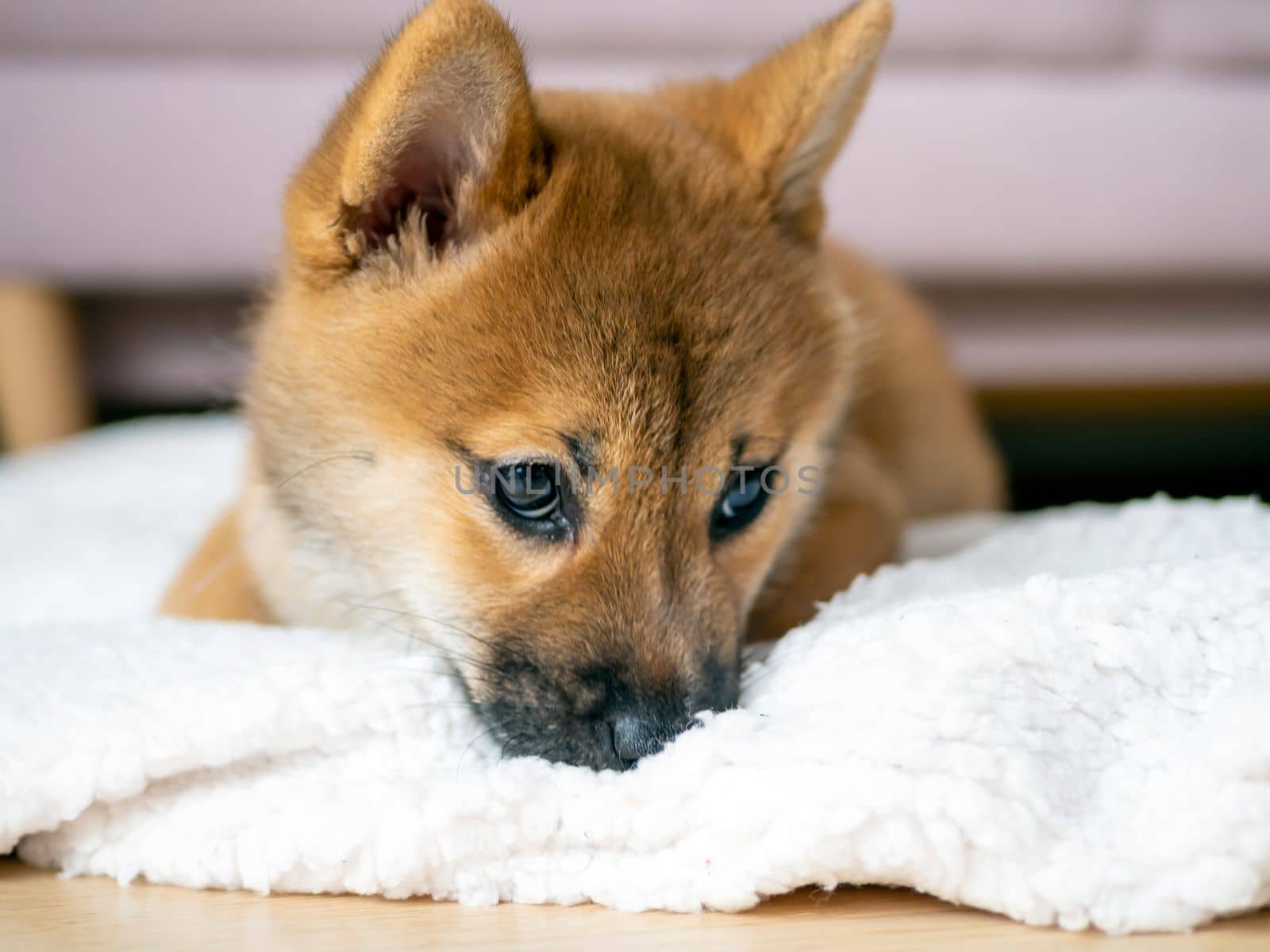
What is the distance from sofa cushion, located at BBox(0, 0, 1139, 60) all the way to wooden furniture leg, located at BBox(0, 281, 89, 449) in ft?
1.76

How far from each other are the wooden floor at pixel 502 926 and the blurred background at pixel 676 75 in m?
1.72

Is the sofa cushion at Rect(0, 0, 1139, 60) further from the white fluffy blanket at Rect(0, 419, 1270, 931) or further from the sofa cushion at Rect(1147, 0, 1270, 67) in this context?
the white fluffy blanket at Rect(0, 419, 1270, 931)

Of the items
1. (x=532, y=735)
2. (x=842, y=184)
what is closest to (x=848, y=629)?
(x=532, y=735)

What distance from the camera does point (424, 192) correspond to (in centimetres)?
122

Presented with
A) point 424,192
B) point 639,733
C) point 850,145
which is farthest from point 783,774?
point 850,145

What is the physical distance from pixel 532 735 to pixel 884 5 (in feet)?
2.75

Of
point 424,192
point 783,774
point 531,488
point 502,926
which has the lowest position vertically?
point 502,926

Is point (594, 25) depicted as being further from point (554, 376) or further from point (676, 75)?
point (554, 376)

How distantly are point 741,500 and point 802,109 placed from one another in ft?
1.45

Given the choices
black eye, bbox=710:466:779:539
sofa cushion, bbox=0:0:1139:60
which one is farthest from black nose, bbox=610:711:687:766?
sofa cushion, bbox=0:0:1139:60

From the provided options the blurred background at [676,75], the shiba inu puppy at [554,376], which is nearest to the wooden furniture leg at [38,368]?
the blurred background at [676,75]

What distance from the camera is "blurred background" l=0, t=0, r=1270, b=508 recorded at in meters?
2.52

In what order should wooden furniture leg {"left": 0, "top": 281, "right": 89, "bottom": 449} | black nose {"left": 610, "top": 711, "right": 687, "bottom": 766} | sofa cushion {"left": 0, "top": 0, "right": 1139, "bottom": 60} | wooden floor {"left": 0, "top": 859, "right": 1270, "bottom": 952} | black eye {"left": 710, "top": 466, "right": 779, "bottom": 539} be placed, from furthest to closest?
wooden furniture leg {"left": 0, "top": 281, "right": 89, "bottom": 449} → sofa cushion {"left": 0, "top": 0, "right": 1139, "bottom": 60} → black eye {"left": 710, "top": 466, "right": 779, "bottom": 539} → black nose {"left": 610, "top": 711, "right": 687, "bottom": 766} → wooden floor {"left": 0, "top": 859, "right": 1270, "bottom": 952}

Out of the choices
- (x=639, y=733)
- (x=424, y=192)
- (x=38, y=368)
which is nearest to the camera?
(x=639, y=733)
